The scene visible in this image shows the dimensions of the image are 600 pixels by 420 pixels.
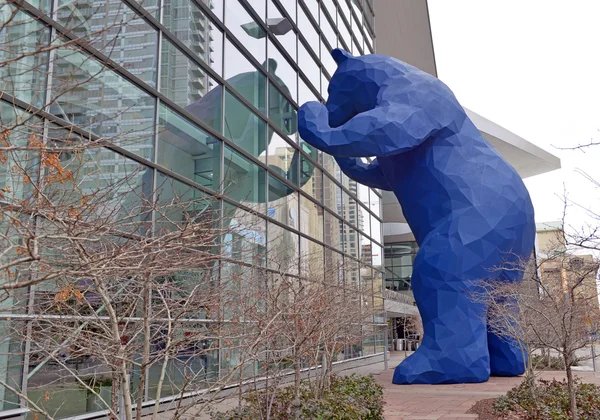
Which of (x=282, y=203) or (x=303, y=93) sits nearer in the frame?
(x=282, y=203)

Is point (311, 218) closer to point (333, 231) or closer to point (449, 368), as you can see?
point (333, 231)

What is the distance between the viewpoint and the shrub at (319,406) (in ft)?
20.2

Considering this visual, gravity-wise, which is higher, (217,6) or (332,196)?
(217,6)

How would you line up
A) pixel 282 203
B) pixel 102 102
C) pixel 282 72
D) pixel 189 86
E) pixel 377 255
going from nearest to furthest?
pixel 102 102 < pixel 189 86 < pixel 282 203 < pixel 282 72 < pixel 377 255

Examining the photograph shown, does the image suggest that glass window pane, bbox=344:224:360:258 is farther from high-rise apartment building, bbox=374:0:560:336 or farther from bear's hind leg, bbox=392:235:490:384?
bear's hind leg, bbox=392:235:490:384

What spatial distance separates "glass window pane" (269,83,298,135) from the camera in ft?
46.7

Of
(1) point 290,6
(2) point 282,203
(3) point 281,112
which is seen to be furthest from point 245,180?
(1) point 290,6

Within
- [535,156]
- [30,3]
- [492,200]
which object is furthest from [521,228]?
[535,156]

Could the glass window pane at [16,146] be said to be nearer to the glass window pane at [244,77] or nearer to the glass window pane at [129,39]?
the glass window pane at [129,39]

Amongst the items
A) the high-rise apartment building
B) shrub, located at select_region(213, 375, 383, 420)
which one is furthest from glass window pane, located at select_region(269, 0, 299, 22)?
the high-rise apartment building

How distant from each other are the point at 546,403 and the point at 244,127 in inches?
294

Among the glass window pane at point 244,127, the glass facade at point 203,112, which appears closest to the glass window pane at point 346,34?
the glass facade at point 203,112

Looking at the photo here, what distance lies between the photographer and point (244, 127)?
12.6m

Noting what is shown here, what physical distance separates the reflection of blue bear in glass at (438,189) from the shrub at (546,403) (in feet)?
7.98
